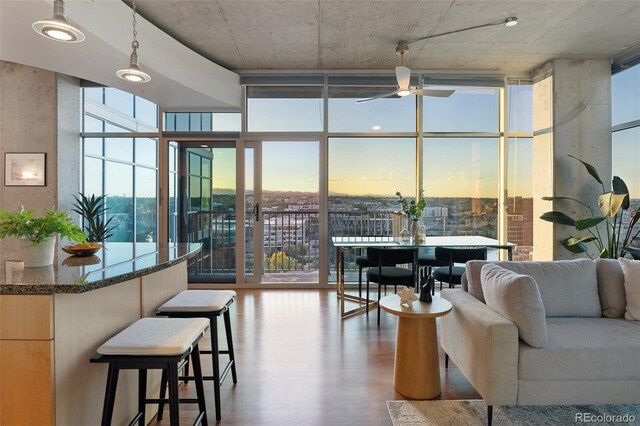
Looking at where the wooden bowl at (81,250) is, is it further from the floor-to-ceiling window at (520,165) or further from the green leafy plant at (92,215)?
the floor-to-ceiling window at (520,165)

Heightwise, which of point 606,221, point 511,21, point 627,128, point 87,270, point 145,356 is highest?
point 511,21

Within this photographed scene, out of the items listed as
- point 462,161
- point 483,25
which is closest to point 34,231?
point 483,25

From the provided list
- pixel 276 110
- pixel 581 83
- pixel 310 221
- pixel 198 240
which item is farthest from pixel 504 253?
pixel 198 240

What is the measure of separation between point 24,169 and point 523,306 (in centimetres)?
585

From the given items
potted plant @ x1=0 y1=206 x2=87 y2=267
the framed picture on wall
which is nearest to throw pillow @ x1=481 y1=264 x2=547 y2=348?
potted plant @ x1=0 y1=206 x2=87 y2=267

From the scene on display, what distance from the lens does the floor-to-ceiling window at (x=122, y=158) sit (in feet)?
16.9

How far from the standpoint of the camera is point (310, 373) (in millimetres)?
2592

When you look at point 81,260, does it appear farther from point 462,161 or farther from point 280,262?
point 462,161

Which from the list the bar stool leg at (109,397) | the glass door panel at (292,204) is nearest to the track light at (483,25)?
the glass door panel at (292,204)

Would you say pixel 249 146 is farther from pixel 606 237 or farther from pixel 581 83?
pixel 606 237

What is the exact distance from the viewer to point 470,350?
6.72 feet

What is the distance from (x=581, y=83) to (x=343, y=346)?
191 inches

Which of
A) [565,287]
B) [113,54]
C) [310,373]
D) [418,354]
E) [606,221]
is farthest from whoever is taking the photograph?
[606,221]

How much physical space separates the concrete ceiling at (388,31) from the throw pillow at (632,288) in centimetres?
273
